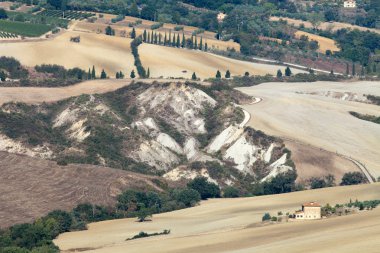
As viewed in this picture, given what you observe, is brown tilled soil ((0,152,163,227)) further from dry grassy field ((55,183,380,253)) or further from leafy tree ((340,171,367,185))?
leafy tree ((340,171,367,185))

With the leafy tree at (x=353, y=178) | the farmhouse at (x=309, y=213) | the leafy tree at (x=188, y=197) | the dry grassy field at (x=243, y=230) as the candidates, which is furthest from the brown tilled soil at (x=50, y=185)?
the farmhouse at (x=309, y=213)

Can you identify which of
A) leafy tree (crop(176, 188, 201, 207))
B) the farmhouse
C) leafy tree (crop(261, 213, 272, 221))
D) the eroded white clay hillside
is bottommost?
the eroded white clay hillside

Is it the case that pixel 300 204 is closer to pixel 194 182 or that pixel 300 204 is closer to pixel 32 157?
pixel 194 182

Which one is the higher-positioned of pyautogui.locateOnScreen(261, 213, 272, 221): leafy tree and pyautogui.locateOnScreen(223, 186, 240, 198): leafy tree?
pyautogui.locateOnScreen(261, 213, 272, 221): leafy tree

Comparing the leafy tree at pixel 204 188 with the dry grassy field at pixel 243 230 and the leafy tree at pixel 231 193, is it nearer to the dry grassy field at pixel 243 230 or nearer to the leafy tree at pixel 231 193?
the leafy tree at pixel 231 193

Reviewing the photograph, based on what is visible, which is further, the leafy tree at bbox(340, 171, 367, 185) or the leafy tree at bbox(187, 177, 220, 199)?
the leafy tree at bbox(340, 171, 367, 185)

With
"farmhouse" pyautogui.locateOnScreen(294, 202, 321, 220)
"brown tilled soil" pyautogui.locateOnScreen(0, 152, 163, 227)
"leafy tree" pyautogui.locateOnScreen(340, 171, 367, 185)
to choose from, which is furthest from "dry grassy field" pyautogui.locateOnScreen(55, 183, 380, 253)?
"leafy tree" pyautogui.locateOnScreen(340, 171, 367, 185)

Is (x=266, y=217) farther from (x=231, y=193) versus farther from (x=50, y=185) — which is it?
(x=50, y=185)
